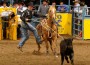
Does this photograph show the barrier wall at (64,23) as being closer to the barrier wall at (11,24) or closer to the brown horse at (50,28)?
the barrier wall at (11,24)

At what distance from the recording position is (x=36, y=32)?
14109 mm

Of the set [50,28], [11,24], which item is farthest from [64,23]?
[50,28]

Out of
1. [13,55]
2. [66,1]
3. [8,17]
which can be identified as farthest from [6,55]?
[66,1]

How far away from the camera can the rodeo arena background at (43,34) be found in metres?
12.4

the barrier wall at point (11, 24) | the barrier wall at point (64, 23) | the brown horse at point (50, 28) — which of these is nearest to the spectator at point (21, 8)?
the barrier wall at point (11, 24)

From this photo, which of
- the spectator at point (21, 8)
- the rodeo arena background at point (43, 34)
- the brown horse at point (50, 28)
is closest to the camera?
the rodeo arena background at point (43, 34)

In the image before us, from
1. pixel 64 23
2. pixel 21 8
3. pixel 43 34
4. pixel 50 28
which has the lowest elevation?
pixel 64 23

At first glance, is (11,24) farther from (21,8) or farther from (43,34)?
(43,34)

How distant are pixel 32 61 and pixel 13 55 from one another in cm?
195

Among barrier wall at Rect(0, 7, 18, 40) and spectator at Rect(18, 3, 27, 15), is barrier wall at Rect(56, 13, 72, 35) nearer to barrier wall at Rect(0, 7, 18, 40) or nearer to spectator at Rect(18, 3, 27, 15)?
spectator at Rect(18, 3, 27, 15)

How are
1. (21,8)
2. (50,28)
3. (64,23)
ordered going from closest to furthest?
(50,28)
(21,8)
(64,23)

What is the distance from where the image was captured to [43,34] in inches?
553

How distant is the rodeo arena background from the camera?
1245 centimetres

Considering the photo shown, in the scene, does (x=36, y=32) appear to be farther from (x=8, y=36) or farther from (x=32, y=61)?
(x=8, y=36)
